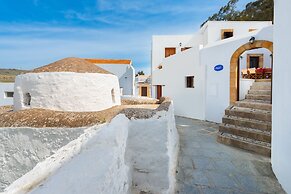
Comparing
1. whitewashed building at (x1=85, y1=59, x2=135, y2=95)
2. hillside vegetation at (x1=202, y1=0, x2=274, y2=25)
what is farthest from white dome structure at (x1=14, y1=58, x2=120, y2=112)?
hillside vegetation at (x1=202, y1=0, x2=274, y2=25)

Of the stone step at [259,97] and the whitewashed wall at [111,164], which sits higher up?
the stone step at [259,97]

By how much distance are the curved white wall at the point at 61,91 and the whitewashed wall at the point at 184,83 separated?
6.07m

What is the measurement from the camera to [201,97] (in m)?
11.0

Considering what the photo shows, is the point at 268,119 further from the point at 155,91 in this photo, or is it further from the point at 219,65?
the point at 155,91

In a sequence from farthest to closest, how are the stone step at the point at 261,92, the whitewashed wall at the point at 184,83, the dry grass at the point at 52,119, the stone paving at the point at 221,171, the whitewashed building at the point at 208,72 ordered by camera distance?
1. the whitewashed wall at the point at 184,83
2. the whitewashed building at the point at 208,72
3. the stone step at the point at 261,92
4. the dry grass at the point at 52,119
5. the stone paving at the point at 221,171

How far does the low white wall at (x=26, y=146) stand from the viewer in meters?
5.33

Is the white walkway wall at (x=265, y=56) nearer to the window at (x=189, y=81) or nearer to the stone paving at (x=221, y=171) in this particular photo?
the window at (x=189, y=81)

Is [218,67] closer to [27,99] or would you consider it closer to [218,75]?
[218,75]

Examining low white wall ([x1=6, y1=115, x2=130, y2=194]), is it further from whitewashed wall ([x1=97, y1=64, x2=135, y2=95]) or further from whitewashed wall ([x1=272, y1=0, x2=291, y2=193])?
whitewashed wall ([x1=97, y1=64, x2=135, y2=95])

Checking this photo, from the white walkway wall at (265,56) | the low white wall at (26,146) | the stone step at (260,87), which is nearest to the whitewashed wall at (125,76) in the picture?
the white walkway wall at (265,56)

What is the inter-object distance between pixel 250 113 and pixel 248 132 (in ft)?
2.72

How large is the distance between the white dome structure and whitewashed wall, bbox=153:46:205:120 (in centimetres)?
Answer: 578

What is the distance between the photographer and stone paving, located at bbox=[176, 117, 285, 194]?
12.4 ft

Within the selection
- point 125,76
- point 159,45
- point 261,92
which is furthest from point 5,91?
point 261,92
